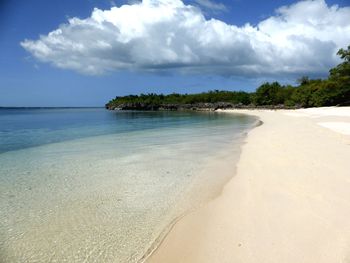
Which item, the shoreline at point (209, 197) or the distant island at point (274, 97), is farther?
the distant island at point (274, 97)

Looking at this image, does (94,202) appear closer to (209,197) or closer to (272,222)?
(209,197)

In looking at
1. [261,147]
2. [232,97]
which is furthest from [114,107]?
[261,147]

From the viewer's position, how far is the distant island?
49312 mm

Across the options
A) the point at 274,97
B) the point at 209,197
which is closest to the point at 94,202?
the point at 209,197

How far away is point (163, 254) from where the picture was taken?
3.55m

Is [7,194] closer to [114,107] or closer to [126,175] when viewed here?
[126,175]

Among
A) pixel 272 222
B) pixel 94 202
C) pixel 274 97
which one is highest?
pixel 274 97

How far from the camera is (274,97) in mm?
83812

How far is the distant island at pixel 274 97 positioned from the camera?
49312 mm

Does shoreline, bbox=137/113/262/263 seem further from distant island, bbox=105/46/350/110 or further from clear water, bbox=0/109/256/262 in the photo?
distant island, bbox=105/46/350/110

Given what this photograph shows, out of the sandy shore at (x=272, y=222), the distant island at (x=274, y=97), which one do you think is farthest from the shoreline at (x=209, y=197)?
the distant island at (x=274, y=97)

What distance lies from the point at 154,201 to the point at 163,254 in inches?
78.5

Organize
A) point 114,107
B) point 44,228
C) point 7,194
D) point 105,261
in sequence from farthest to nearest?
point 114,107
point 7,194
point 44,228
point 105,261

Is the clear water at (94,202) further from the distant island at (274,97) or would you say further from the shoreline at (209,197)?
the distant island at (274,97)
